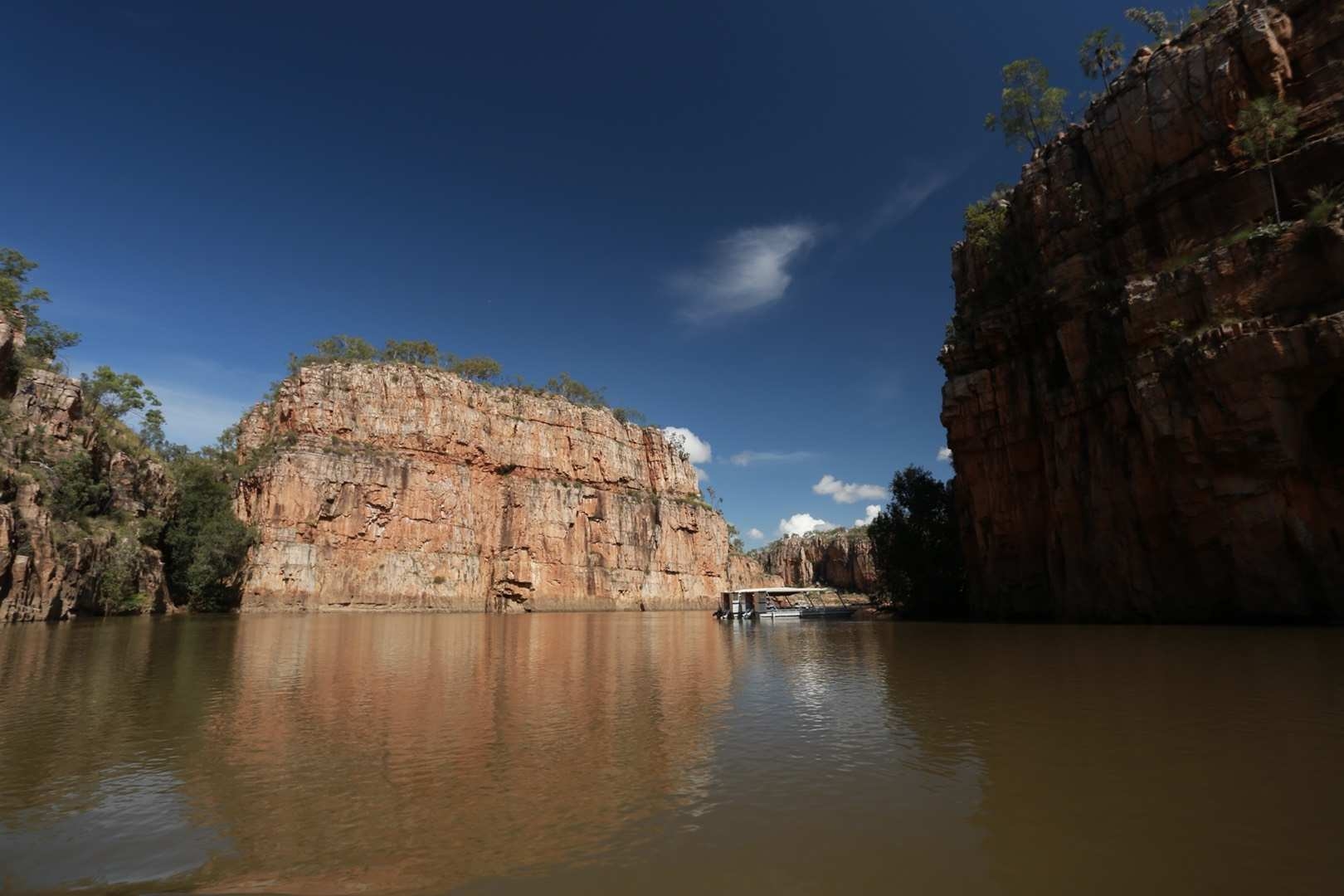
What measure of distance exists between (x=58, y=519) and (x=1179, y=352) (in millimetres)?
65400

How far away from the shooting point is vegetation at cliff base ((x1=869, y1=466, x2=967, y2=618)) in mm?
52781

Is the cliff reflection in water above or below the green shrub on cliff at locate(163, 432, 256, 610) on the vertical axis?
below

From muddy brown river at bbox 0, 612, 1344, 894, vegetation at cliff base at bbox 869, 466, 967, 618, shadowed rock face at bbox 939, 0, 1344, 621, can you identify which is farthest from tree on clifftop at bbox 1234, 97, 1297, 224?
vegetation at cliff base at bbox 869, 466, 967, 618

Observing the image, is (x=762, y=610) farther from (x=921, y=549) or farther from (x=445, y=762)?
(x=445, y=762)

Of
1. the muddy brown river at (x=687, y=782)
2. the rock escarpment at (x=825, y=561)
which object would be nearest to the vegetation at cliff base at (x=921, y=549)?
the muddy brown river at (x=687, y=782)

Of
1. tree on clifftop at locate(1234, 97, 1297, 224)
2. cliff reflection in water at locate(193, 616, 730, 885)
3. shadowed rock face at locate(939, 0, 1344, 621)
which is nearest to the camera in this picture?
cliff reflection in water at locate(193, 616, 730, 885)

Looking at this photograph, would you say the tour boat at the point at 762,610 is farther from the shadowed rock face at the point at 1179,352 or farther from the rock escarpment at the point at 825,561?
the rock escarpment at the point at 825,561

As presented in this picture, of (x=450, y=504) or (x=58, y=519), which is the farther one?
(x=450, y=504)

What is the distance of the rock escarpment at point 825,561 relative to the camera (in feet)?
459

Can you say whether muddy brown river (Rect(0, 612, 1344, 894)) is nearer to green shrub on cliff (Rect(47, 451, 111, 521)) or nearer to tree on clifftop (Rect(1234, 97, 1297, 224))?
tree on clifftop (Rect(1234, 97, 1297, 224))

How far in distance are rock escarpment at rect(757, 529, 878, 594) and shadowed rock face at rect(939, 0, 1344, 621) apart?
9759 cm

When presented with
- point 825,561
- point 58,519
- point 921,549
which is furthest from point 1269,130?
point 825,561

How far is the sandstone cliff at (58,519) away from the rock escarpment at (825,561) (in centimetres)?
11311

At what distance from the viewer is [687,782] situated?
8.77 m
